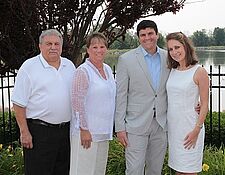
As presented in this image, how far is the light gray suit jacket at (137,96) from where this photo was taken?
13.4 ft

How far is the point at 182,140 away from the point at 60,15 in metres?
2.58

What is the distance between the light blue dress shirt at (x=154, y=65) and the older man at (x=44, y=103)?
0.72 meters

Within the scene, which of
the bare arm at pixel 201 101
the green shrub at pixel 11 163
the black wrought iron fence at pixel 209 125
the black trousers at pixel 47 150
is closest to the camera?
the bare arm at pixel 201 101

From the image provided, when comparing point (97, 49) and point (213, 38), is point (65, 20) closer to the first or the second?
point (97, 49)

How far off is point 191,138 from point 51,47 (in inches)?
60.2

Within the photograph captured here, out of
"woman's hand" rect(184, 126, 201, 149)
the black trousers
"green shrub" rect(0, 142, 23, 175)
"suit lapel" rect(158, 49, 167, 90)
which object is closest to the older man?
the black trousers

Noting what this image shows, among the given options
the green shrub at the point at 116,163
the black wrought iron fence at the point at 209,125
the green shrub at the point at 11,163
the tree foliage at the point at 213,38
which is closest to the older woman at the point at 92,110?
the green shrub at the point at 116,163

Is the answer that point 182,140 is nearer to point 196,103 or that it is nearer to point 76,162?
point 196,103

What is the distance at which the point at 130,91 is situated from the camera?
411 cm

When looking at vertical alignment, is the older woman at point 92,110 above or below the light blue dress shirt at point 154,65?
below

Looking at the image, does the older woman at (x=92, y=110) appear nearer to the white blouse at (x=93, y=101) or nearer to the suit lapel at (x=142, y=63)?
the white blouse at (x=93, y=101)

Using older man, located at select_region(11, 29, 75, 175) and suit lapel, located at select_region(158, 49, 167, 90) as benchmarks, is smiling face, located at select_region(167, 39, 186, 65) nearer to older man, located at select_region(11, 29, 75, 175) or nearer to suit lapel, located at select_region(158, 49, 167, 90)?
suit lapel, located at select_region(158, 49, 167, 90)

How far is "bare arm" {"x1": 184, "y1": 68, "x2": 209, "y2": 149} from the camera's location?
3893 millimetres

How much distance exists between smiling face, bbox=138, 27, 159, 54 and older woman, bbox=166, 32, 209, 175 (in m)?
0.14
